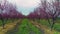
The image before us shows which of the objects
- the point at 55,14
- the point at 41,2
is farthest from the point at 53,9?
the point at 41,2

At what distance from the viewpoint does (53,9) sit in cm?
2972

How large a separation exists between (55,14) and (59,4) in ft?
9.68

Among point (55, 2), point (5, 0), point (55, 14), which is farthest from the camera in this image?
point (5, 0)

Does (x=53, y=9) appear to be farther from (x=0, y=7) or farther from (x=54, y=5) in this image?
(x=0, y=7)

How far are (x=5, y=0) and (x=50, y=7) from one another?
26.2ft

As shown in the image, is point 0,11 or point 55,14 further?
point 0,11

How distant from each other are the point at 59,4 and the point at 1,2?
931cm

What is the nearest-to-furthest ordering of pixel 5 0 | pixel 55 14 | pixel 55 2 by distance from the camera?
pixel 55 14
pixel 55 2
pixel 5 0

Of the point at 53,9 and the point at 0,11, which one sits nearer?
the point at 53,9

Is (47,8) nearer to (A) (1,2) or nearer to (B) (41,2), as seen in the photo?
(B) (41,2)

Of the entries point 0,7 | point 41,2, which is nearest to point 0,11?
→ point 0,7

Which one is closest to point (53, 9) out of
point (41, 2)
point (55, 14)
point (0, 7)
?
point (55, 14)

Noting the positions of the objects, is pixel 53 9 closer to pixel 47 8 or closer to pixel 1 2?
pixel 47 8

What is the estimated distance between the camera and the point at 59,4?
32.0 metres
